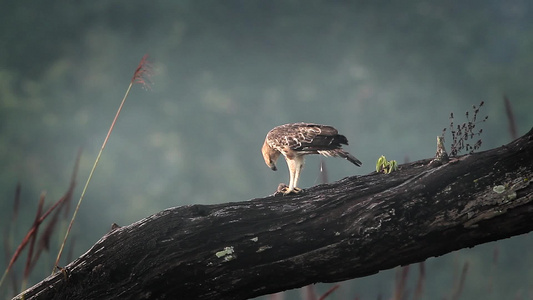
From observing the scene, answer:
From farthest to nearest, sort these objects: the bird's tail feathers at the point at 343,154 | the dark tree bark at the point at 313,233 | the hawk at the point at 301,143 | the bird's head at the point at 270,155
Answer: the bird's head at the point at 270,155 → the hawk at the point at 301,143 → the bird's tail feathers at the point at 343,154 → the dark tree bark at the point at 313,233

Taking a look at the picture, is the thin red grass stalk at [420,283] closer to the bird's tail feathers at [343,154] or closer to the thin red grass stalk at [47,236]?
the bird's tail feathers at [343,154]

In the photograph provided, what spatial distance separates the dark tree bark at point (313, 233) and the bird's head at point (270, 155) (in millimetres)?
1509

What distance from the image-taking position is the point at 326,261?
3.44 metres

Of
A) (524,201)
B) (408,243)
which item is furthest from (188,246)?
(524,201)

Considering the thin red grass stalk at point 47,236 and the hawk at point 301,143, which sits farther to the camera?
the hawk at point 301,143

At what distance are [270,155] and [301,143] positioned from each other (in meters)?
0.92

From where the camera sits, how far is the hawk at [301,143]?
4365 mm

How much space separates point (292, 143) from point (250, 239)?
1.28m

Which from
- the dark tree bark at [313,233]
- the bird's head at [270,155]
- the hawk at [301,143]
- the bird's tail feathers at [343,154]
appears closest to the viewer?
the dark tree bark at [313,233]

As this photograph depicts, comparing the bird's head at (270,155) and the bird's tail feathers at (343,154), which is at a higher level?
the bird's head at (270,155)

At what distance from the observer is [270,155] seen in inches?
213

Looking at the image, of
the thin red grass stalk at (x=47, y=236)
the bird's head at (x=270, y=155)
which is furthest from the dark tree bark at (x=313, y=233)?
the bird's head at (x=270, y=155)

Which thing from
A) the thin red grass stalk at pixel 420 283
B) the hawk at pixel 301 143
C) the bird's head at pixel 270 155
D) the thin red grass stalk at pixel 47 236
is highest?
the bird's head at pixel 270 155

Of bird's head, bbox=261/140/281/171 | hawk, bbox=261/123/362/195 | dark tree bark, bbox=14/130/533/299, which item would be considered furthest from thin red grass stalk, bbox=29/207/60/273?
bird's head, bbox=261/140/281/171
